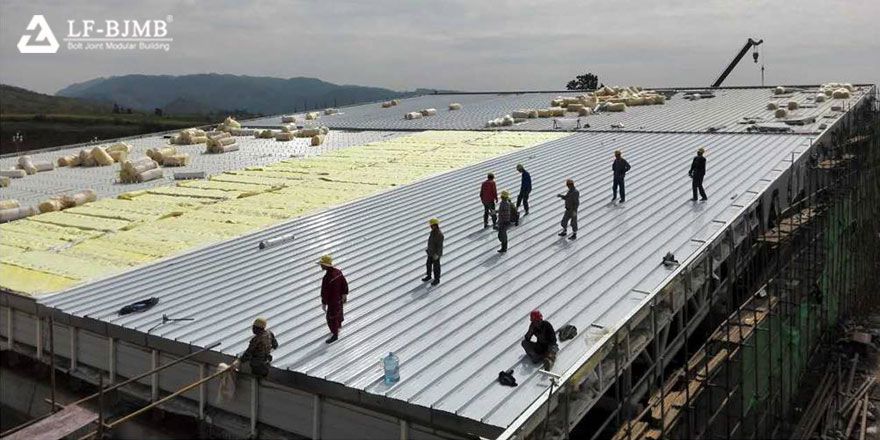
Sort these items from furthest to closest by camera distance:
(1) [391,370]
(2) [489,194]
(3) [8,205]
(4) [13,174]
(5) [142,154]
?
1. (5) [142,154]
2. (4) [13,174]
3. (3) [8,205]
4. (2) [489,194]
5. (1) [391,370]

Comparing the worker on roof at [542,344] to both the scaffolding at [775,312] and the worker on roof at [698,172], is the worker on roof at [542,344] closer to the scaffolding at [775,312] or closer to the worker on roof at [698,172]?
the scaffolding at [775,312]

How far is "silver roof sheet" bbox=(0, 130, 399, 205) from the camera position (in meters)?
25.0

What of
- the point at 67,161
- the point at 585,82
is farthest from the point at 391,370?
the point at 585,82

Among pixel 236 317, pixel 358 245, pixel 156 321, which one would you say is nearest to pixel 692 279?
pixel 358 245

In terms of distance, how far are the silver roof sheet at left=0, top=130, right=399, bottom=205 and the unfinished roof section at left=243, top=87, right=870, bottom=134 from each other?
520cm

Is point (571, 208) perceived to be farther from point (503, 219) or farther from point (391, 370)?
point (391, 370)

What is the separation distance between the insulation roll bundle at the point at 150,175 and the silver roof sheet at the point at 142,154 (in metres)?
0.21

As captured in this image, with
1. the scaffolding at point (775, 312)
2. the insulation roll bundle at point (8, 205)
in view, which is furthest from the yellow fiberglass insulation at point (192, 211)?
the scaffolding at point (775, 312)

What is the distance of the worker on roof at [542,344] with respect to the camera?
10.0 metres

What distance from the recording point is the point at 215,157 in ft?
103

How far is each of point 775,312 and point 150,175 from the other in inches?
836

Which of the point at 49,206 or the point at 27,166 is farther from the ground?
the point at 27,166

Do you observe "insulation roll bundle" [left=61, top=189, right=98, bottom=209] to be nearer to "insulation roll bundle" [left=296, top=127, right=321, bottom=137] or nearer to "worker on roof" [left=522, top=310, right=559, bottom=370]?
"insulation roll bundle" [left=296, top=127, right=321, bottom=137]

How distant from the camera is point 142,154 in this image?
33094 millimetres
